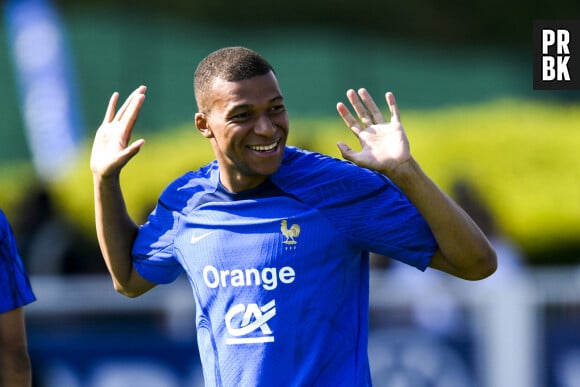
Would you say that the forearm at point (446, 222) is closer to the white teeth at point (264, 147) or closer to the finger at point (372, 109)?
the finger at point (372, 109)

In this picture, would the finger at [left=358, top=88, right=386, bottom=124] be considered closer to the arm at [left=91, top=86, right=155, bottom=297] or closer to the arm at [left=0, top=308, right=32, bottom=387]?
the arm at [left=91, top=86, right=155, bottom=297]

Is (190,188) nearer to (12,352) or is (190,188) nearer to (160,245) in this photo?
(160,245)

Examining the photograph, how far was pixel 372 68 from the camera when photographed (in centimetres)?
1516

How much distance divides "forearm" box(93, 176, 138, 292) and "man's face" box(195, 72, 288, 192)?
1.83 ft

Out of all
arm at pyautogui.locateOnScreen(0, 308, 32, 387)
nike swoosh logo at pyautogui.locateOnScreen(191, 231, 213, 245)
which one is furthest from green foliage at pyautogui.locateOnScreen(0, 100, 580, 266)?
nike swoosh logo at pyautogui.locateOnScreen(191, 231, 213, 245)

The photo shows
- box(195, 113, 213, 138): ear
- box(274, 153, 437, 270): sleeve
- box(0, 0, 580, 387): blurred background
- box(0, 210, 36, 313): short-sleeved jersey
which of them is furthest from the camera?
box(0, 0, 580, 387): blurred background

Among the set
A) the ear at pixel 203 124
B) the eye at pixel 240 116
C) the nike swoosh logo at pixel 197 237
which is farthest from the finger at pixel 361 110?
the nike swoosh logo at pixel 197 237

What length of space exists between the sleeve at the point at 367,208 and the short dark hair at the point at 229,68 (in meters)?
0.41

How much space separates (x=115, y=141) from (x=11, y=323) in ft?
2.66

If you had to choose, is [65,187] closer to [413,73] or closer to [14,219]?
[14,219]

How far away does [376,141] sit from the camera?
4.42 m

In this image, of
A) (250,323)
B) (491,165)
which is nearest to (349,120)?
(250,323)

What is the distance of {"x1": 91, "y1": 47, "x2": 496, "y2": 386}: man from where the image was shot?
4395mm

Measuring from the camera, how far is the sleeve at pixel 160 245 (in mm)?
4812
